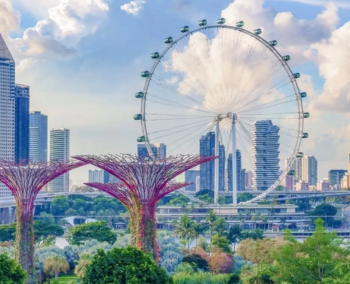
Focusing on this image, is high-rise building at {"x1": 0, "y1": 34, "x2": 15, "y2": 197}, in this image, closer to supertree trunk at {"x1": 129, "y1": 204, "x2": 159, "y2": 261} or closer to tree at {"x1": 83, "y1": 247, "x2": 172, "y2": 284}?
supertree trunk at {"x1": 129, "y1": 204, "x2": 159, "y2": 261}

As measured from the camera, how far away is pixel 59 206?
438ft

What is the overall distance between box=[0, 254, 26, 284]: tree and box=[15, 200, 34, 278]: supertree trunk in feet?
→ 42.6

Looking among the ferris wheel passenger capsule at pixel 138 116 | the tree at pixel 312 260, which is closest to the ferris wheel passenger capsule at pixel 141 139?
the ferris wheel passenger capsule at pixel 138 116

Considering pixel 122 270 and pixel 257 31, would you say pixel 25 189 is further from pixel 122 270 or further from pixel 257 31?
pixel 257 31

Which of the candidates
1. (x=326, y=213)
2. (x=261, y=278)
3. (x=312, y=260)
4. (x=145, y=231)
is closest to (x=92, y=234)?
(x=145, y=231)

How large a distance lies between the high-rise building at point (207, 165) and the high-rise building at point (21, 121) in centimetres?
3828

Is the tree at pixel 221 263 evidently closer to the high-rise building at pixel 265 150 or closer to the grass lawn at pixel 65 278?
the grass lawn at pixel 65 278

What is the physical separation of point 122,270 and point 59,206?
101 m

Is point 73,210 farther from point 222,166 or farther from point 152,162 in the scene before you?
point 152,162

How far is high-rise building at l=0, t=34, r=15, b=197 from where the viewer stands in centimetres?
15762

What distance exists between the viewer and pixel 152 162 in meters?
46.7

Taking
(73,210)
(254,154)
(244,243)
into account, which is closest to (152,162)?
(244,243)

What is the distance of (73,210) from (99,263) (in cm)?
9904

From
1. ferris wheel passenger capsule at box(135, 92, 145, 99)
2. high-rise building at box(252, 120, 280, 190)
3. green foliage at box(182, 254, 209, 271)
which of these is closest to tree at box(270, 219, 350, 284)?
green foliage at box(182, 254, 209, 271)
